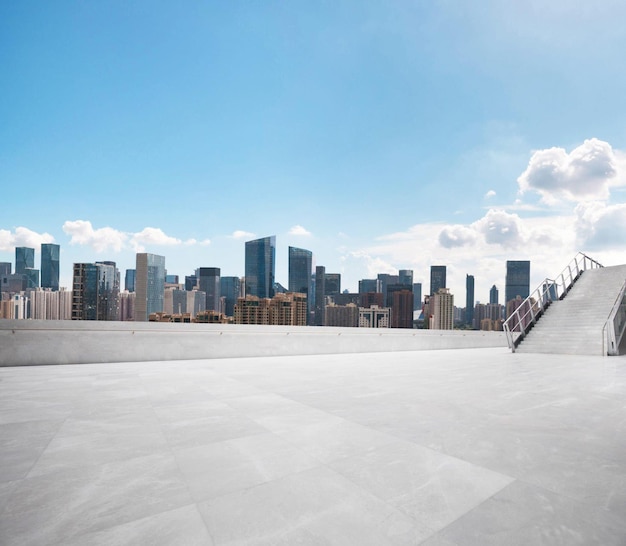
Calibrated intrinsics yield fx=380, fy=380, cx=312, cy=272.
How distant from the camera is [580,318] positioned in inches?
698

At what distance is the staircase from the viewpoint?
15.6 m

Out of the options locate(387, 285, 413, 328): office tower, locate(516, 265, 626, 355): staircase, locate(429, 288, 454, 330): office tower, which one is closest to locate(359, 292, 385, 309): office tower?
locate(387, 285, 413, 328): office tower

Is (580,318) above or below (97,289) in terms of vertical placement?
above

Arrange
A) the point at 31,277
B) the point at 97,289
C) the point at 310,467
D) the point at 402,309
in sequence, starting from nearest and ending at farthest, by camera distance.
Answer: the point at 310,467
the point at 97,289
the point at 31,277
the point at 402,309

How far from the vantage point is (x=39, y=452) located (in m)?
3.63

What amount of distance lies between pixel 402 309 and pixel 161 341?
172355mm

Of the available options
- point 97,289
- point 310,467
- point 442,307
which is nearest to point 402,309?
point 442,307

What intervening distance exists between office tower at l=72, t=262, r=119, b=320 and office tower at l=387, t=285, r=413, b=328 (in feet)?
327

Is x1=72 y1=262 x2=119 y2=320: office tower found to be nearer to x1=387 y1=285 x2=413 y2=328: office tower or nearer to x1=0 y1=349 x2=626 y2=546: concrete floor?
x1=0 y1=349 x2=626 y2=546: concrete floor

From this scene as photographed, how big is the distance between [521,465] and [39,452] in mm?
4435

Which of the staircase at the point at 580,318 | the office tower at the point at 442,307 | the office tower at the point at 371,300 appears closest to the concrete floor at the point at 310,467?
the staircase at the point at 580,318

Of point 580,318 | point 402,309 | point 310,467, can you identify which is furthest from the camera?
point 402,309

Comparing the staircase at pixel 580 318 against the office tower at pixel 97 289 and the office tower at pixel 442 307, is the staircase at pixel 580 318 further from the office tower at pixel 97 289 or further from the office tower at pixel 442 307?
the office tower at pixel 97 289

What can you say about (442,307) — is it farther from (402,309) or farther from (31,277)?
(31,277)
